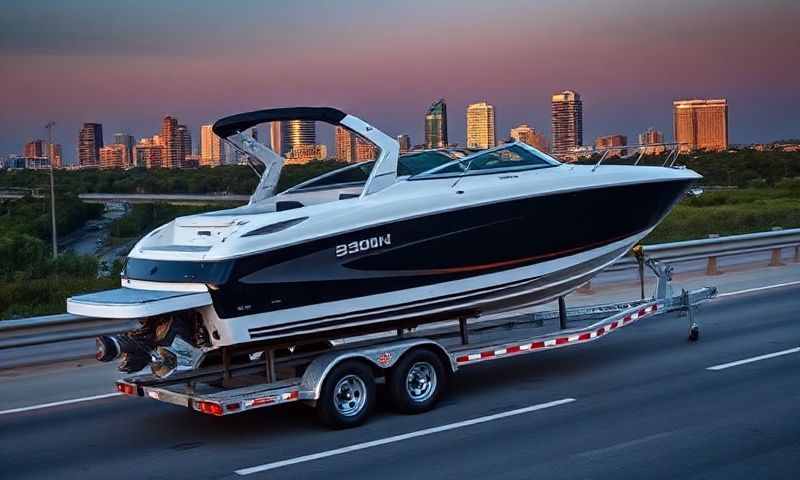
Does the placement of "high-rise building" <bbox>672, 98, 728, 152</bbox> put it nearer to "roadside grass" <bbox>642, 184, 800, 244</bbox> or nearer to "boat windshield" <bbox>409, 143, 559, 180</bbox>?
A: "roadside grass" <bbox>642, 184, 800, 244</bbox>

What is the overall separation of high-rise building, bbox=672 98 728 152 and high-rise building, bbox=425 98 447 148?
12.7 meters

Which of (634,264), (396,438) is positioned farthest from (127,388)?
(634,264)

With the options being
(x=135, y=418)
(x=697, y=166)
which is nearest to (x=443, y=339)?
(x=135, y=418)

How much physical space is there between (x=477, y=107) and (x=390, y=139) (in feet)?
16.8

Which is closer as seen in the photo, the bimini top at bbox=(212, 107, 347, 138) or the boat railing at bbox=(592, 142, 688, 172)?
the bimini top at bbox=(212, 107, 347, 138)

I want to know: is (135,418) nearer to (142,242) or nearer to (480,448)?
(142,242)

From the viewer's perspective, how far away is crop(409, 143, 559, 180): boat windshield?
433 inches

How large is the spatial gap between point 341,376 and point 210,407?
1.23 m

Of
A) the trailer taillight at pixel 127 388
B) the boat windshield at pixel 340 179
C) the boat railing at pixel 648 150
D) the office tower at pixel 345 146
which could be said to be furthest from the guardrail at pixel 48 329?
the boat railing at pixel 648 150

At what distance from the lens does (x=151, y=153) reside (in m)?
45.7

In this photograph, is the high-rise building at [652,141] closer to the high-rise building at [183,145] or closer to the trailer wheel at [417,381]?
the trailer wheel at [417,381]

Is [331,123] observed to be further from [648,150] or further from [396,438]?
[648,150]

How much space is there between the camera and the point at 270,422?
10.2 meters

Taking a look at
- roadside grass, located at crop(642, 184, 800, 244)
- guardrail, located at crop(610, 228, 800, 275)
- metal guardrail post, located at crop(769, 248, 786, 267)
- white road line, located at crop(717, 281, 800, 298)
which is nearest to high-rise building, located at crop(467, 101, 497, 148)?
guardrail, located at crop(610, 228, 800, 275)
